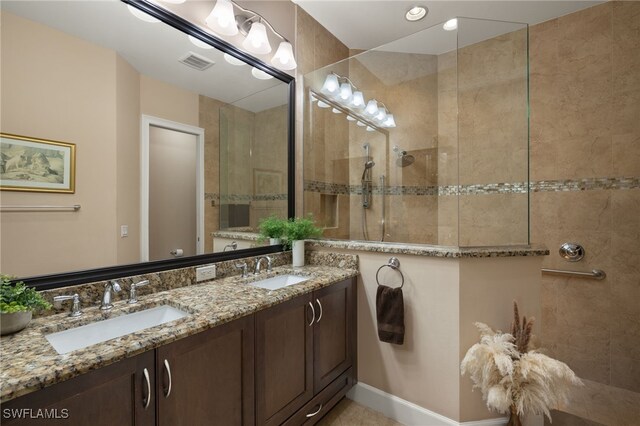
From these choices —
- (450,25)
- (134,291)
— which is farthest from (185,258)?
(450,25)

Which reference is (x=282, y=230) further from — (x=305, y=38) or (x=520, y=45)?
(x=520, y=45)

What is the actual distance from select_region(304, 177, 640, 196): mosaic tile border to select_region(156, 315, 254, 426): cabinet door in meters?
1.48

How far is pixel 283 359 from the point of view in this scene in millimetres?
1438

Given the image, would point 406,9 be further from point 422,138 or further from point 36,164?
point 36,164

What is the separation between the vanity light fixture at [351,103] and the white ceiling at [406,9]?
46 centimetres

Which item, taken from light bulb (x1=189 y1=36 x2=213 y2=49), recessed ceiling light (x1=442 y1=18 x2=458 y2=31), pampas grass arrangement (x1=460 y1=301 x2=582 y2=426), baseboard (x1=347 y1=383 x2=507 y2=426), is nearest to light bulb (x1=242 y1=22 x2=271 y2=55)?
light bulb (x1=189 y1=36 x2=213 y2=49)

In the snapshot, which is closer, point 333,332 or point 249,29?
point 333,332

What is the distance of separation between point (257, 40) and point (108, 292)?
5.62ft

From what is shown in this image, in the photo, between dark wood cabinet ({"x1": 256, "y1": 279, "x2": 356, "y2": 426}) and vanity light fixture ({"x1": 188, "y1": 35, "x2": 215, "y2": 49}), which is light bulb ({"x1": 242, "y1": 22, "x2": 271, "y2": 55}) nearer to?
vanity light fixture ({"x1": 188, "y1": 35, "x2": 215, "y2": 49})

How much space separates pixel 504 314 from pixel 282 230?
4.92 ft

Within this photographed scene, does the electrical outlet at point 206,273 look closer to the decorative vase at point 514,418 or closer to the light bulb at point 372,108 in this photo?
the decorative vase at point 514,418

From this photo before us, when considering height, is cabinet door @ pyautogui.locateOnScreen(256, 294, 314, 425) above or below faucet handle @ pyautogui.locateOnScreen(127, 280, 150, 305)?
below

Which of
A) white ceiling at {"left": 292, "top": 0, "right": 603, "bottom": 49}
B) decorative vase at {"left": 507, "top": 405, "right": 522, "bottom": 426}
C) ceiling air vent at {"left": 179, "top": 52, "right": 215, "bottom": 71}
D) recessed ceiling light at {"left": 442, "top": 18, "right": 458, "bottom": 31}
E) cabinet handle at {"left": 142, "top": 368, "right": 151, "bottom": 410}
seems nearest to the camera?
cabinet handle at {"left": 142, "top": 368, "right": 151, "bottom": 410}

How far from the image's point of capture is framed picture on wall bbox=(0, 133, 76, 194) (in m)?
1.05
